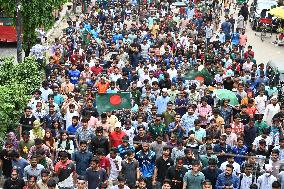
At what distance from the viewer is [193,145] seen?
15.7 meters

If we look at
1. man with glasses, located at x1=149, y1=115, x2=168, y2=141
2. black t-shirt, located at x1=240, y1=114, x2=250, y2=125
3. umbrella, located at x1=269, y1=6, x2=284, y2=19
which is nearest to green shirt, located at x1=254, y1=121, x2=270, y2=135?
black t-shirt, located at x1=240, y1=114, x2=250, y2=125

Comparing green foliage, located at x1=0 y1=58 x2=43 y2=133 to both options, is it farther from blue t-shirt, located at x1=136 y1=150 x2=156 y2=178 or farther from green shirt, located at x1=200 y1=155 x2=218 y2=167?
green shirt, located at x1=200 y1=155 x2=218 y2=167

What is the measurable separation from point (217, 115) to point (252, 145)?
1.47m

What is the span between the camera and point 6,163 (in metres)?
15.0

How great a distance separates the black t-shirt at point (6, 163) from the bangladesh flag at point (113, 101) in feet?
12.4

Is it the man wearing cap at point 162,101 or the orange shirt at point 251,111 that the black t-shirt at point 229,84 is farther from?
the man wearing cap at point 162,101

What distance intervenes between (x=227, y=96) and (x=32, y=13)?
10.2 m

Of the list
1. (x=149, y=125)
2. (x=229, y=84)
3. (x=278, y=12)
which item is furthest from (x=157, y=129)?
(x=278, y=12)

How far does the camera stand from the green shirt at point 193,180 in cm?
1386

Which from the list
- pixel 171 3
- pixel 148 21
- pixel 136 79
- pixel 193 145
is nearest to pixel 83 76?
pixel 136 79

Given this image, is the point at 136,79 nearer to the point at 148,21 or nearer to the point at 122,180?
the point at 122,180

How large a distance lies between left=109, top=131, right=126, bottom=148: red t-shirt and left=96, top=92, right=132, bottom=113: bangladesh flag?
231 centimetres

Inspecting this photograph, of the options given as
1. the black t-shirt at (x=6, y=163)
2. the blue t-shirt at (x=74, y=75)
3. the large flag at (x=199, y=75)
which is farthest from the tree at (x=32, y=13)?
the black t-shirt at (x=6, y=163)

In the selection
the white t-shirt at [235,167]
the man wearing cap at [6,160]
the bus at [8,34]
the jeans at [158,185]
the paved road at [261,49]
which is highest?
the white t-shirt at [235,167]
